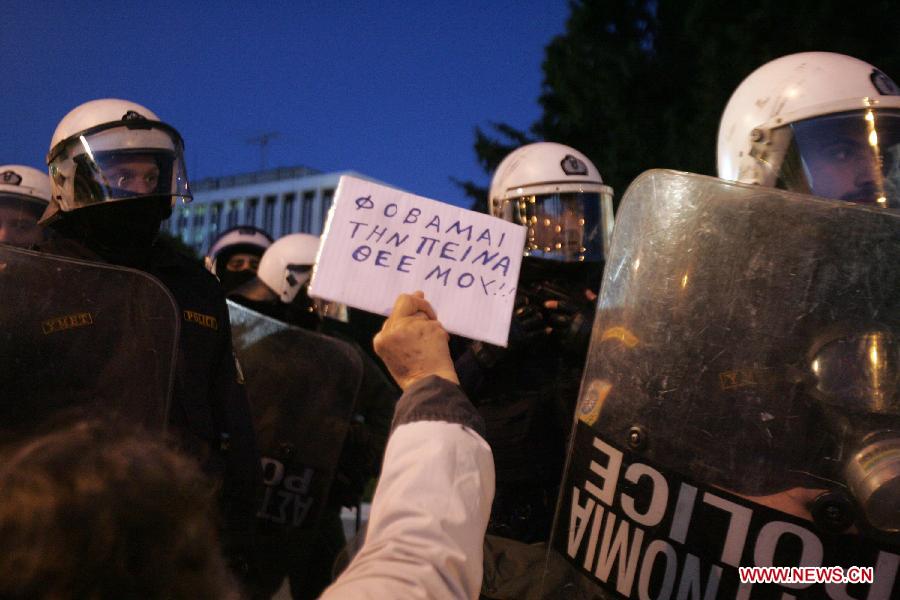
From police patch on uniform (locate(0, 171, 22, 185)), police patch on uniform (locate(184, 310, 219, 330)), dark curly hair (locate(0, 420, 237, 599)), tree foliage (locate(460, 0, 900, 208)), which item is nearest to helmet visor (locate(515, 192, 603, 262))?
police patch on uniform (locate(184, 310, 219, 330))

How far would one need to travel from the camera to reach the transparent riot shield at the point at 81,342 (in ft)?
5.62

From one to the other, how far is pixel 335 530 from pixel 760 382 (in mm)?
3128

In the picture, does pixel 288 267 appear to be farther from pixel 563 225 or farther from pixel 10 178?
pixel 563 225

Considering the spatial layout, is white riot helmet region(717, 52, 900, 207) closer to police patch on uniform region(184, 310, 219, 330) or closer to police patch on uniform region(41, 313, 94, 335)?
police patch on uniform region(184, 310, 219, 330)

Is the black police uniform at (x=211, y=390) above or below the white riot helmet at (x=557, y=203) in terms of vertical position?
below

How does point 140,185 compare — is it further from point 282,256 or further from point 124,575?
point 282,256

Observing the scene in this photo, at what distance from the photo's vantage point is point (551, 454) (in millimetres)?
2574

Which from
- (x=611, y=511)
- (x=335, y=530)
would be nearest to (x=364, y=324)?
(x=335, y=530)

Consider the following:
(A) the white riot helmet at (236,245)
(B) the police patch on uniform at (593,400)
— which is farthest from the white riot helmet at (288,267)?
(B) the police patch on uniform at (593,400)

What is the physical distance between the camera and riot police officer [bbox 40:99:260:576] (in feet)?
7.73

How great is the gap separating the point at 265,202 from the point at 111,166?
5401 centimetres

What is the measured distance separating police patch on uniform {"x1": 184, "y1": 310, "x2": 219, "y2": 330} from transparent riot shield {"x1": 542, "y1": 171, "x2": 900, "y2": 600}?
1.34 metres

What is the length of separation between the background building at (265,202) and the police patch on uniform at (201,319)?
45463 millimetres

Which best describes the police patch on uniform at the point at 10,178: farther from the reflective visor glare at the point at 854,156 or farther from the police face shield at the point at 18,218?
the reflective visor glare at the point at 854,156
